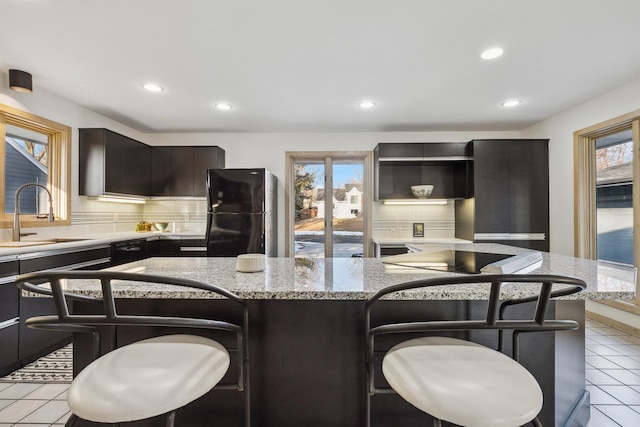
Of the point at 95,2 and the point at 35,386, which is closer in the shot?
the point at 95,2

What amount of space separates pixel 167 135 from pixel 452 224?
176 inches

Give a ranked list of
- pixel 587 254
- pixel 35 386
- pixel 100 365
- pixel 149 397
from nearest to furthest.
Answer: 1. pixel 149 397
2. pixel 100 365
3. pixel 35 386
4. pixel 587 254

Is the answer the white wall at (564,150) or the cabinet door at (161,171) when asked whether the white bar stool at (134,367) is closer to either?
the cabinet door at (161,171)

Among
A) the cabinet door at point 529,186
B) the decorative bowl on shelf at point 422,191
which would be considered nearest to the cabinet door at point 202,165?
the decorative bowl on shelf at point 422,191

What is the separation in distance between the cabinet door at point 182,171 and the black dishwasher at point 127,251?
882 millimetres

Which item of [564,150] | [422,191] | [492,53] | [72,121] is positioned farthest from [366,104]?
[72,121]

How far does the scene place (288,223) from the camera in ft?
14.5

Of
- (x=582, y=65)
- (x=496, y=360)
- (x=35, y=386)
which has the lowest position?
Result: (x=35, y=386)

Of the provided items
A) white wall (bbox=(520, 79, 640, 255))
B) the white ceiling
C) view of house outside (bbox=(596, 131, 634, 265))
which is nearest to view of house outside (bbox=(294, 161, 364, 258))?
the white ceiling

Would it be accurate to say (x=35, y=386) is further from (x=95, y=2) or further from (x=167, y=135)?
(x=167, y=135)

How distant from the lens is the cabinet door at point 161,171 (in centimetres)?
414

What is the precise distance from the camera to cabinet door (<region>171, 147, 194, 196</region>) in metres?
4.12

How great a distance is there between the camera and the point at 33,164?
3.01 m

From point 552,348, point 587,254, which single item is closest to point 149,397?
point 552,348
